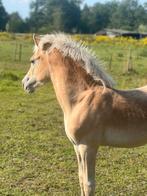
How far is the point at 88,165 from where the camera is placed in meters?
4.51

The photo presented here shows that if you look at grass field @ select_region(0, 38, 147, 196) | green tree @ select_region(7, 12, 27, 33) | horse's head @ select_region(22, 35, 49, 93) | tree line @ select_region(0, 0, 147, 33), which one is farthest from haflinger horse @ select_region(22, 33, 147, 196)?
green tree @ select_region(7, 12, 27, 33)

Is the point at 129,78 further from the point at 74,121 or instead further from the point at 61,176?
the point at 74,121

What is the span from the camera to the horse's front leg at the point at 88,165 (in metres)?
4.46

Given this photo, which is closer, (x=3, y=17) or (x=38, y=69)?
(x=38, y=69)

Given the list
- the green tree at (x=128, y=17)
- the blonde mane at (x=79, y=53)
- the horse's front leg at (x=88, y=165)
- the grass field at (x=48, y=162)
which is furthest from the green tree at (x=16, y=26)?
the horse's front leg at (x=88, y=165)

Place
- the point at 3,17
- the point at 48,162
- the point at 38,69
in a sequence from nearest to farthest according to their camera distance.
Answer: the point at 38,69 → the point at 48,162 → the point at 3,17

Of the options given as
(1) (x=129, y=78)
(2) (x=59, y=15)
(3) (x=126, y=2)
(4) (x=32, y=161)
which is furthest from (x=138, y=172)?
(3) (x=126, y=2)

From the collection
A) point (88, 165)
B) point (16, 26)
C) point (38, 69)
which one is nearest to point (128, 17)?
point (16, 26)

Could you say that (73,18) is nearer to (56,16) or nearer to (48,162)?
(56,16)

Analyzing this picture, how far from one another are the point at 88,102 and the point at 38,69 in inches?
30.9

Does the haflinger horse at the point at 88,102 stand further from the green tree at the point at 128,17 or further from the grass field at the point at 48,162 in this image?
the green tree at the point at 128,17

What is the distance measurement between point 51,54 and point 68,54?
0.20m

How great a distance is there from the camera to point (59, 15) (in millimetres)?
87188

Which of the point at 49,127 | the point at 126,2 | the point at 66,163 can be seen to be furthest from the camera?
the point at 126,2
